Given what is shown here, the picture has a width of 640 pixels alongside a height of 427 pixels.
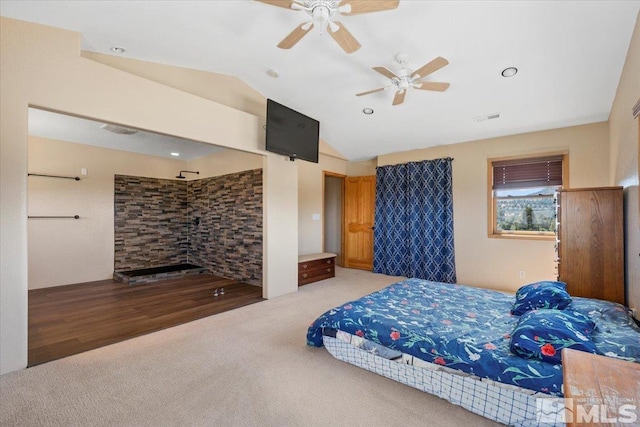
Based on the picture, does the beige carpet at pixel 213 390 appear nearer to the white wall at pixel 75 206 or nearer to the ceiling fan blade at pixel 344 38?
the ceiling fan blade at pixel 344 38

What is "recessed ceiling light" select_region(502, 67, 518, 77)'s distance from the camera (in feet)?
10.7

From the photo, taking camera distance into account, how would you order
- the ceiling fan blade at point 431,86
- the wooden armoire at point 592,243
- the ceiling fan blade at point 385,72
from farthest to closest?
the ceiling fan blade at point 431,86
the ceiling fan blade at point 385,72
the wooden armoire at point 592,243

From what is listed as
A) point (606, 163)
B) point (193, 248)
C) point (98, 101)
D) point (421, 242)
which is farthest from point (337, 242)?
point (98, 101)

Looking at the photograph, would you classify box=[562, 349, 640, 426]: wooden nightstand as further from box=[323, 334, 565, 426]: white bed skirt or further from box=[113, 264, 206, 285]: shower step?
box=[113, 264, 206, 285]: shower step

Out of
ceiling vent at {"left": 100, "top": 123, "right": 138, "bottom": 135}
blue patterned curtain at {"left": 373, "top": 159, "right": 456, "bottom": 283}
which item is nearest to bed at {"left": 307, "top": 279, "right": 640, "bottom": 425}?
blue patterned curtain at {"left": 373, "top": 159, "right": 456, "bottom": 283}

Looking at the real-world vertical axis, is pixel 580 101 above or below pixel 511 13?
below

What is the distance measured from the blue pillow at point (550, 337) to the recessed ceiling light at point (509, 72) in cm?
279

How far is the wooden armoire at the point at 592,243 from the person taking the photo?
110 inches

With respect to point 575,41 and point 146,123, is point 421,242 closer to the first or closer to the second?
point 575,41

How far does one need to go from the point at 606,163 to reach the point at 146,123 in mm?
5982

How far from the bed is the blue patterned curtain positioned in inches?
96.3

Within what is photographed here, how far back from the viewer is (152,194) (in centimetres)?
615

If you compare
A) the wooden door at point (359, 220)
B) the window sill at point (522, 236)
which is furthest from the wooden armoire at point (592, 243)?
the wooden door at point (359, 220)

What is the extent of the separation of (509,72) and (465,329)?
3.02m
